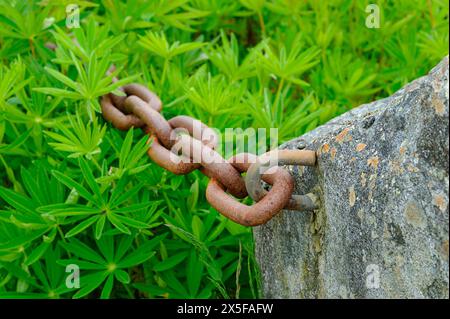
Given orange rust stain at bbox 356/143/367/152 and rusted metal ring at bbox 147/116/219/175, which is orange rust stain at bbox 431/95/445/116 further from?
rusted metal ring at bbox 147/116/219/175

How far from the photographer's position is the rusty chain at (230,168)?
1172 millimetres

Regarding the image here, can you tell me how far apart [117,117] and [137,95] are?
0.09 meters

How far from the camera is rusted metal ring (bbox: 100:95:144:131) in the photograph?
155 centimetres

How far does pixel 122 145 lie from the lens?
1511mm

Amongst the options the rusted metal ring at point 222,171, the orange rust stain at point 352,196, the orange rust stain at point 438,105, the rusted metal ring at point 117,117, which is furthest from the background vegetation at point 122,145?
the orange rust stain at point 438,105

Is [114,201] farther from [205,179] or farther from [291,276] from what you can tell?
[291,276]

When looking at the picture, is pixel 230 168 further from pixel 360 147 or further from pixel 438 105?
pixel 438 105

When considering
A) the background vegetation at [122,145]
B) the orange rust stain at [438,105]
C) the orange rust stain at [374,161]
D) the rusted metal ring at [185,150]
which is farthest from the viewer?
the background vegetation at [122,145]

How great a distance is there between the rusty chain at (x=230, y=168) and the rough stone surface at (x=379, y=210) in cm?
6

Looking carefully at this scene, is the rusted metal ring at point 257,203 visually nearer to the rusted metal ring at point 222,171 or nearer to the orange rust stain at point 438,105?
the rusted metal ring at point 222,171

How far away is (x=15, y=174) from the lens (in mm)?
1722

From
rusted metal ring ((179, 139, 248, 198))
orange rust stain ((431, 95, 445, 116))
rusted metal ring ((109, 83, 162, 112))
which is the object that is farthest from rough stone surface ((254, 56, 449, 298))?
rusted metal ring ((109, 83, 162, 112))
